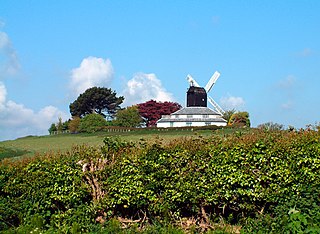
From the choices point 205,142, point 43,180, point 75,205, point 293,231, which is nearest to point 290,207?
point 293,231

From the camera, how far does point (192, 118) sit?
2982 inches

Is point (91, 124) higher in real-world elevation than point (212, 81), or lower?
lower

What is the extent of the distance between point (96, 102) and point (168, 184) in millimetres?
77598

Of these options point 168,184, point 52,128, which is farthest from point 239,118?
point 168,184

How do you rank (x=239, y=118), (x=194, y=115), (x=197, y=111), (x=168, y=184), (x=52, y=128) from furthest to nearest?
(x=239, y=118), (x=52, y=128), (x=197, y=111), (x=194, y=115), (x=168, y=184)

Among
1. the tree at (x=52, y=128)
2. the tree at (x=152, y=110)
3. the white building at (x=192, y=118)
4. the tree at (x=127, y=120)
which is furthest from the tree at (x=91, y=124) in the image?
the tree at (x=152, y=110)

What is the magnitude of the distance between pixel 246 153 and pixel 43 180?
13.8ft

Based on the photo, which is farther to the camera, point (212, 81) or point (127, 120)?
point (212, 81)

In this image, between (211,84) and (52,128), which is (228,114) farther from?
(52,128)

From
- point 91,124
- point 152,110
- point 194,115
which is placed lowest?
point 91,124

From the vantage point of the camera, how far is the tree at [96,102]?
8488 centimetres

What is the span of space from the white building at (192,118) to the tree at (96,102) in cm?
1387

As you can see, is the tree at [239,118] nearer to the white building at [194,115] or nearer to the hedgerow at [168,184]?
the white building at [194,115]

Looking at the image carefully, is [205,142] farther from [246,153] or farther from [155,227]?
[155,227]
